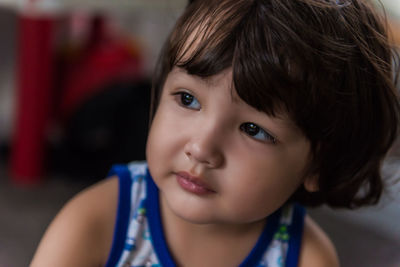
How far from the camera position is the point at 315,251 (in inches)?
32.8

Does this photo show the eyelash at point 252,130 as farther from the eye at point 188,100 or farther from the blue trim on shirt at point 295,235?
the blue trim on shirt at point 295,235

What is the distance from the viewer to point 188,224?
80 cm

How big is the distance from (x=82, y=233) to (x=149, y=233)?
0.10 meters

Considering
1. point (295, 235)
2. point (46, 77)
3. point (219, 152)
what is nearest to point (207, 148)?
point (219, 152)

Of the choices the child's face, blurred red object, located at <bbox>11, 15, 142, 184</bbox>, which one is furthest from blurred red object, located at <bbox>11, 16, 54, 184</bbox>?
the child's face

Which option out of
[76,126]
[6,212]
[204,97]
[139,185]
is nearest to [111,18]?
[76,126]

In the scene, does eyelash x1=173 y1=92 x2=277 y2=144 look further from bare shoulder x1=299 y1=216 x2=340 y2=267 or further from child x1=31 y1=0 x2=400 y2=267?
bare shoulder x1=299 y1=216 x2=340 y2=267

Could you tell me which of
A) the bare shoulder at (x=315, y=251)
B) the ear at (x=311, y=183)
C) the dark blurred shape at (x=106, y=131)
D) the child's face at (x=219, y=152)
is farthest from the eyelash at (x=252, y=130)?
the dark blurred shape at (x=106, y=131)

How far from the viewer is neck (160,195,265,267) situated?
0.80 metres

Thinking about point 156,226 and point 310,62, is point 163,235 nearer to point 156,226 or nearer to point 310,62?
point 156,226

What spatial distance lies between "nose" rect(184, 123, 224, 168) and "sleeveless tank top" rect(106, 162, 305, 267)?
0.60ft

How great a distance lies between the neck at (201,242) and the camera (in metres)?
0.80

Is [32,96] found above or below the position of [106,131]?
above

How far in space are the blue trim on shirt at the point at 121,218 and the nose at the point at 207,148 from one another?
190 mm
